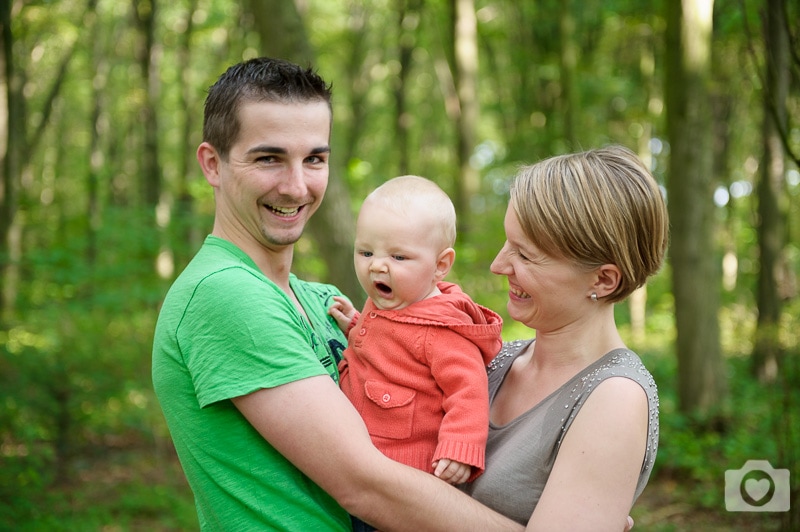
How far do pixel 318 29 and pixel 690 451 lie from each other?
17.0 metres

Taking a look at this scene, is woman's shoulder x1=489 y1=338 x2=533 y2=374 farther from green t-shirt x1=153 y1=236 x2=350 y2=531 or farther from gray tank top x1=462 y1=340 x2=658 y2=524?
green t-shirt x1=153 y1=236 x2=350 y2=531

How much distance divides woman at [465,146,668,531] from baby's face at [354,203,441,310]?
0.26 m

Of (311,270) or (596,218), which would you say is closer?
(596,218)

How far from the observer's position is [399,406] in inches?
91.3

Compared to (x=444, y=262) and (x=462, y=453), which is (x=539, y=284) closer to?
(x=444, y=262)

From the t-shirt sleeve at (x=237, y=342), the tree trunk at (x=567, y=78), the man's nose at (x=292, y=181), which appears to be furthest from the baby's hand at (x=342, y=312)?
the tree trunk at (x=567, y=78)

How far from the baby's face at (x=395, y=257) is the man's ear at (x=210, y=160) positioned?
51cm

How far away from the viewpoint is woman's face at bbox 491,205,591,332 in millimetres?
2230

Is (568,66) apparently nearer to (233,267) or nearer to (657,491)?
(657,491)

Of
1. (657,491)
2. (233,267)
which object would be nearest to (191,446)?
(233,267)

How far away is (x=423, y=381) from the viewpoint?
7.71 feet

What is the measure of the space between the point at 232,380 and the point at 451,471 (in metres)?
0.67

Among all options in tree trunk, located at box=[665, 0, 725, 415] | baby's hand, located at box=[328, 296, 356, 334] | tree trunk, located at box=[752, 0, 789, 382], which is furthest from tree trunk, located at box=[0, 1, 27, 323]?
tree trunk, located at box=[752, 0, 789, 382]

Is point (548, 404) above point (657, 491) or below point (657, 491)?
above
